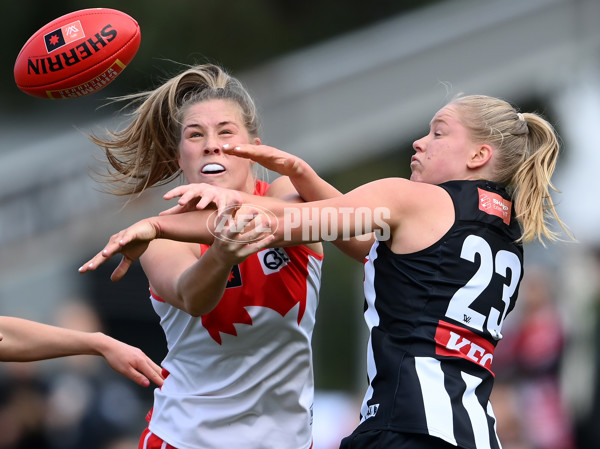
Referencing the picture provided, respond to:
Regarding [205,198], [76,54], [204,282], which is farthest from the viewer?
[76,54]

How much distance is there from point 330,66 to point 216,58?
224 cm

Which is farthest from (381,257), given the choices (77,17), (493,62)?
(493,62)

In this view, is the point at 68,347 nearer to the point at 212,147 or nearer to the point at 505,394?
the point at 212,147

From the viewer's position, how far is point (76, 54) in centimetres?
463

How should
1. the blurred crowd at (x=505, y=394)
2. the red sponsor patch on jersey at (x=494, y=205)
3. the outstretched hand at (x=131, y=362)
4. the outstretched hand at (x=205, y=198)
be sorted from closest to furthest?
the outstretched hand at (x=205, y=198)
the red sponsor patch on jersey at (x=494, y=205)
the outstretched hand at (x=131, y=362)
the blurred crowd at (x=505, y=394)

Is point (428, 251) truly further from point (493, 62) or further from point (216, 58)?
point (216, 58)

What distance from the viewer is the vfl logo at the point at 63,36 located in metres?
4.65

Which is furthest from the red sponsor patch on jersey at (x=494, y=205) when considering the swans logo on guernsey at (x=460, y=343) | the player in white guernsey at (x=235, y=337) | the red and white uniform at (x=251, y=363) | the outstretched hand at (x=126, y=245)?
the outstretched hand at (x=126, y=245)

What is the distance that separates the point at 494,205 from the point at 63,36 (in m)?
2.15

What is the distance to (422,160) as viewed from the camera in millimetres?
4078

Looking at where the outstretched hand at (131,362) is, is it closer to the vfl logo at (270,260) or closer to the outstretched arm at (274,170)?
the vfl logo at (270,260)

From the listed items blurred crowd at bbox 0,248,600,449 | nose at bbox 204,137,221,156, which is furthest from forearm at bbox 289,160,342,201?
blurred crowd at bbox 0,248,600,449

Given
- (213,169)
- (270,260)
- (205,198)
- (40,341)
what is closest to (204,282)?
(205,198)

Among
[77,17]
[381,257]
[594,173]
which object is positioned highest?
[77,17]
